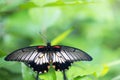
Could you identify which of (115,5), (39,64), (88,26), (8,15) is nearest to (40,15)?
(8,15)

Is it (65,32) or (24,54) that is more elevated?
(65,32)

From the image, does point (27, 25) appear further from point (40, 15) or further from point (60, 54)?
point (60, 54)

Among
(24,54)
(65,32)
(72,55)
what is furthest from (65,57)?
(65,32)

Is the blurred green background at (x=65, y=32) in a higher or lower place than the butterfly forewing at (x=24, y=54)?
higher

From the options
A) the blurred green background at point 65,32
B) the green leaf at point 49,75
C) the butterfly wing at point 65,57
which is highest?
the blurred green background at point 65,32

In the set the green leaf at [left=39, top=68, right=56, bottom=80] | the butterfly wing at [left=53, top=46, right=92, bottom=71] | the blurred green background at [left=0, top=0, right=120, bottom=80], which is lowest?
the green leaf at [left=39, top=68, right=56, bottom=80]

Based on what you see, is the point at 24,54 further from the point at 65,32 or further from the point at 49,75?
the point at 65,32
